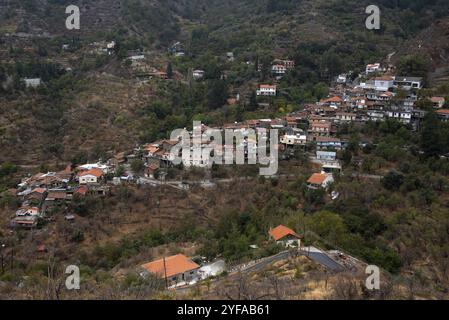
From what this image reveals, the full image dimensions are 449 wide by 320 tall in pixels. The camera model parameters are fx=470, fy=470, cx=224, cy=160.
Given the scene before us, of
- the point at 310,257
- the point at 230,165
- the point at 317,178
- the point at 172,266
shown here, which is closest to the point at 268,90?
the point at 230,165

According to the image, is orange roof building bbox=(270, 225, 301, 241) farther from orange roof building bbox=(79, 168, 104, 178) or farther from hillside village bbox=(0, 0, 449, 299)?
orange roof building bbox=(79, 168, 104, 178)

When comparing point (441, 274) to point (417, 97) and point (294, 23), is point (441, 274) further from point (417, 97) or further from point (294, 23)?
point (294, 23)

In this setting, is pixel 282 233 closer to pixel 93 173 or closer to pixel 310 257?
pixel 310 257

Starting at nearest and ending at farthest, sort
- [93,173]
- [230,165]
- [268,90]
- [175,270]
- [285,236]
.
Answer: [175,270] < [285,236] < [93,173] < [230,165] < [268,90]

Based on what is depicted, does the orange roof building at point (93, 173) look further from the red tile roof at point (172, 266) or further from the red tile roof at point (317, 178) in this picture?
the red tile roof at point (317, 178)

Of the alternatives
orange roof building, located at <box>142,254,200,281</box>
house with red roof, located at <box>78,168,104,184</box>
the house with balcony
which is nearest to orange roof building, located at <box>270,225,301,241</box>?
orange roof building, located at <box>142,254,200,281</box>

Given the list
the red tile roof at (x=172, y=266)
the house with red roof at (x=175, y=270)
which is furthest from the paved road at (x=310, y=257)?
the red tile roof at (x=172, y=266)

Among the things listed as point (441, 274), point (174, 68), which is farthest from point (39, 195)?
point (174, 68)
